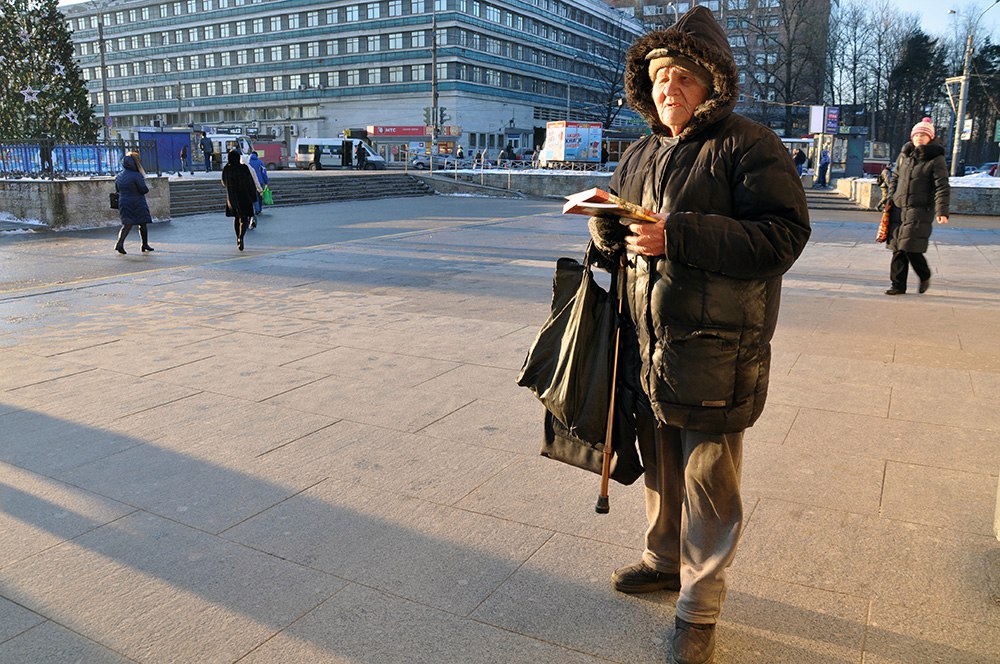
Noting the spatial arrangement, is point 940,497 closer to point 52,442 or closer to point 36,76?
point 52,442

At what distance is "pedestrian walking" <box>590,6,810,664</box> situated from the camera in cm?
224

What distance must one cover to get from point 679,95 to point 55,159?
1955cm

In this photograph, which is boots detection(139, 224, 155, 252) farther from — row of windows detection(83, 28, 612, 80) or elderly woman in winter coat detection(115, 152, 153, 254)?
row of windows detection(83, 28, 612, 80)

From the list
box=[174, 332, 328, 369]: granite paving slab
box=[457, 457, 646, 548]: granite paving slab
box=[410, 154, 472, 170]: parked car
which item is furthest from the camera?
box=[410, 154, 472, 170]: parked car

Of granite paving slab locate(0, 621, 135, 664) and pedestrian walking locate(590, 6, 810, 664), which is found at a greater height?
pedestrian walking locate(590, 6, 810, 664)

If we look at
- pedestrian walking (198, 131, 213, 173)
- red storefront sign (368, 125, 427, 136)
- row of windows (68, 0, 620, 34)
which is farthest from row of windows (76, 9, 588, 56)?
pedestrian walking (198, 131, 213, 173)

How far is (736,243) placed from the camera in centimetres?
220

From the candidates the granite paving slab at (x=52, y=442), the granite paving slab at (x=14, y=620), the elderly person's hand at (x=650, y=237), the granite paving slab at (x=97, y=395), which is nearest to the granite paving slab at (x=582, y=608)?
the elderly person's hand at (x=650, y=237)

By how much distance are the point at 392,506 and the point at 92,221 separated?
56.3 feet

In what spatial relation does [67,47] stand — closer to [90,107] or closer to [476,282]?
[90,107]

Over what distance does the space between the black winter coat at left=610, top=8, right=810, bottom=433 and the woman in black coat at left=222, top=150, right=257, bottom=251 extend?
1191 cm

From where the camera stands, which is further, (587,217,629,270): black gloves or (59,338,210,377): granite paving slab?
(59,338,210,377): granite paving slab

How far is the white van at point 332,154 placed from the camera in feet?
169

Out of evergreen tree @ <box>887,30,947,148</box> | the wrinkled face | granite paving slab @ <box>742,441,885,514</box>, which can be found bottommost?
granite paving slab @ <box>742,441,885,514</box>
